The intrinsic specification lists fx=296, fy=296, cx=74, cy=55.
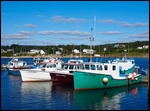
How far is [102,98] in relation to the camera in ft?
108

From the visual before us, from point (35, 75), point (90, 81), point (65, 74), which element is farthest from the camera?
point (35, 75)

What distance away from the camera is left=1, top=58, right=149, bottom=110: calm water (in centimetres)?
2805

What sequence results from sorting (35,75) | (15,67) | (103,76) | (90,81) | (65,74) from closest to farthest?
(90,81) < (103,76) < (65,74) < (35,75) < (15,67)

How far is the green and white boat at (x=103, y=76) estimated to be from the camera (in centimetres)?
3581

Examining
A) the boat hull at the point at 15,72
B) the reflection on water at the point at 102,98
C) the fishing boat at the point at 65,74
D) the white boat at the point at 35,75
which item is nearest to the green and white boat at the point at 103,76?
the reflection on water at the point at 102,98

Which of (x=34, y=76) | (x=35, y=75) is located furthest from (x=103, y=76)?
(x=34, y=76)

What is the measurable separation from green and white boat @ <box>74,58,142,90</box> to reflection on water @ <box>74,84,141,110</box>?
776mm

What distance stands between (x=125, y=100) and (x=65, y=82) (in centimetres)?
1244

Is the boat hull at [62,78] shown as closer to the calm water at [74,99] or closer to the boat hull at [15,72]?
the calm water at [74,99]

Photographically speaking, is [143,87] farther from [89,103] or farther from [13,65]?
[13,65]

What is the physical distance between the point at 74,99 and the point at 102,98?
3253 mm

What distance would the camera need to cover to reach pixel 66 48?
186000 mm

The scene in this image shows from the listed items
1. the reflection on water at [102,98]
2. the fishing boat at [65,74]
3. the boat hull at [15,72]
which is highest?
the fishing boat at [65,74]

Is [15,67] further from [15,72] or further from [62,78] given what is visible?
[62,78]
